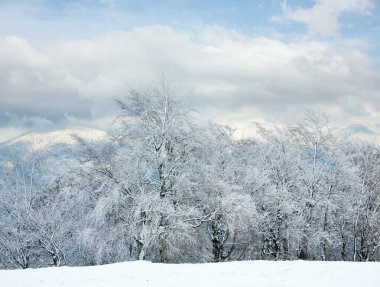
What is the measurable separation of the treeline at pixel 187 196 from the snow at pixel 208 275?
16.8 ft

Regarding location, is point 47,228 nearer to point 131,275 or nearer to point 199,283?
point 131,275

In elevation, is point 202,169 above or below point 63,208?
above

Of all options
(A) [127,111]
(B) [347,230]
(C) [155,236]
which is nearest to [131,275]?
(C) [155,236]

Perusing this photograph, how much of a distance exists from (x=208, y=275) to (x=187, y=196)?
9.57 meters

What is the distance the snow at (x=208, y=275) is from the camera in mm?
17156

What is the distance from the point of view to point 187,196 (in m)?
28.1

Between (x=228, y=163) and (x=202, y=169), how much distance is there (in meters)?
5.69

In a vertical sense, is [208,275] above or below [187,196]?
below

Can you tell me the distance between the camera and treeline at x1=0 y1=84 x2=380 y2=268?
26.7 metres

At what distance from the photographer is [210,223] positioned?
30.8 m

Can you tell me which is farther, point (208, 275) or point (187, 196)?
point (187, 196)

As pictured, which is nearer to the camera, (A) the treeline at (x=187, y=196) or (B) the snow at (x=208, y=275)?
(B) the snow at (x=208, y=275)

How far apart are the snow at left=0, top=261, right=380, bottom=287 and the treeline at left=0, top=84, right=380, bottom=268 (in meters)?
5.12

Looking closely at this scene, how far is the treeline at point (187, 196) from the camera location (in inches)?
1051
